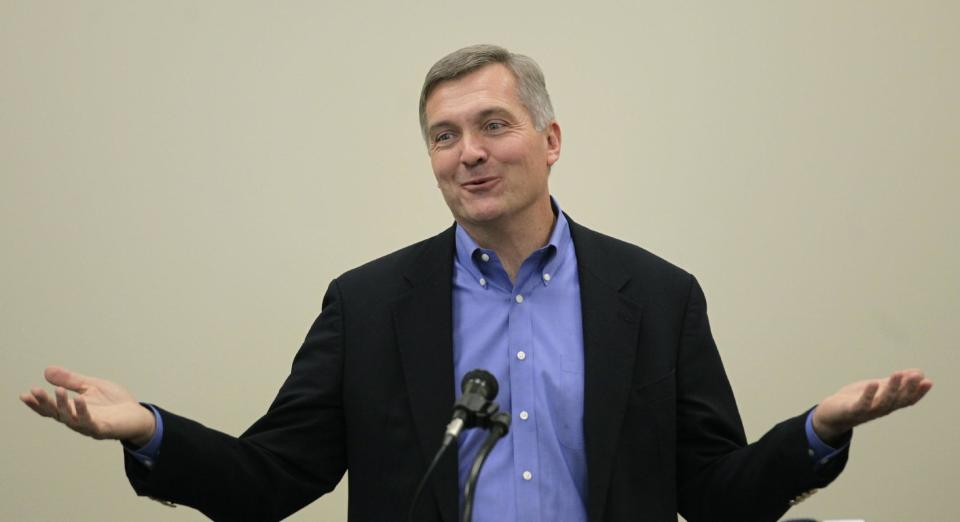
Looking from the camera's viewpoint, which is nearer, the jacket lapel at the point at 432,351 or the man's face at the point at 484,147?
the jacket lapel at the point at 432,351

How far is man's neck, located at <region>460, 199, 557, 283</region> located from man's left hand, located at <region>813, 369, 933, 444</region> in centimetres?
75

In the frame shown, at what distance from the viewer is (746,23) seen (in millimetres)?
3650

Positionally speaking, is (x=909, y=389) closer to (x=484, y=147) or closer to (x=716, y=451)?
(x=716, y=451)

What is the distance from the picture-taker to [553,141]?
2820 millimetres

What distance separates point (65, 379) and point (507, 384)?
35.4 inches

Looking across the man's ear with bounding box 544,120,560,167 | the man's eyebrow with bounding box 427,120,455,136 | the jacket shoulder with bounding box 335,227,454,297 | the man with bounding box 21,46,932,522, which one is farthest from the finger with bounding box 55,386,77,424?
the man's ear with bounding box 544,120,560,167

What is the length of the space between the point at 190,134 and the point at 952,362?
2.46m

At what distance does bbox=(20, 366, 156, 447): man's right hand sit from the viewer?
203 cm

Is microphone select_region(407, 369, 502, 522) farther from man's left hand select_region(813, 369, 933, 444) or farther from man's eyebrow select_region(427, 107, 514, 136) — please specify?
man's eyebrow select_region(427, 107, 514, 136)

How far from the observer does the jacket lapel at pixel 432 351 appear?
7.90ft

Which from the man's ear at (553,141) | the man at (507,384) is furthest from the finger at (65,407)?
the man's ear at (553,141)

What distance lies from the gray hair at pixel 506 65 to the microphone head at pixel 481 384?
0.83 m

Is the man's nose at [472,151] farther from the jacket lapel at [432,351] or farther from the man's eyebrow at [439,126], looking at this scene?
the jacket lapel at [432,351]

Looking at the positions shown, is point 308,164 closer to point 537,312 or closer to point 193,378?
point 193,378
